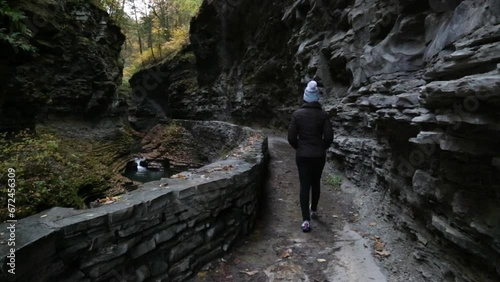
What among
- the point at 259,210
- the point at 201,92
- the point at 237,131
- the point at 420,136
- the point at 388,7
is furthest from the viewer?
the point at 201,92

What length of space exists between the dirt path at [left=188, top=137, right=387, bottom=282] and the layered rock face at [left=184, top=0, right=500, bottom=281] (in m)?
0.78

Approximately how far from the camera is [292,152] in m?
11.2

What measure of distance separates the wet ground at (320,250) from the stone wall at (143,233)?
29cm

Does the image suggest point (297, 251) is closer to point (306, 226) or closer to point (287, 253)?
point (287, 253)

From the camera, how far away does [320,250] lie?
14.0 ft

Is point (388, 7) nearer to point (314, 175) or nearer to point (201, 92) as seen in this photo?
point (314, 175)

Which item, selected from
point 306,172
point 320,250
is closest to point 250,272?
point 320,250

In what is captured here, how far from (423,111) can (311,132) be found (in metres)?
1.49

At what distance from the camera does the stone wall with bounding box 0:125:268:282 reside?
2371 mm

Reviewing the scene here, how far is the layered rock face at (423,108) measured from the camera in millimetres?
2627

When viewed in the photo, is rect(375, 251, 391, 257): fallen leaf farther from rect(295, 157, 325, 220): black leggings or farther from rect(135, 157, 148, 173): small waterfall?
rect(135, 157, 148, 173): small waterfall

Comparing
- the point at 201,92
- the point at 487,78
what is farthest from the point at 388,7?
the point at 201,92

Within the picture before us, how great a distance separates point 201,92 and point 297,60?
A: 1620cm

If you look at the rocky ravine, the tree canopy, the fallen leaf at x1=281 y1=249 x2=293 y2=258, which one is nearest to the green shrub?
the fallen leaf at x1=281 y1=249 x2=293 y2=258
